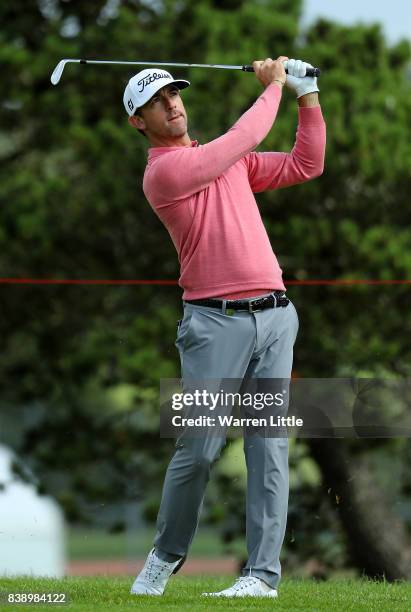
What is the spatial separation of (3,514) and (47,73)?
17.2 ft

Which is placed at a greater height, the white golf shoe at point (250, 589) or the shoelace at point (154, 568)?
the shoelace at point (154, 568)

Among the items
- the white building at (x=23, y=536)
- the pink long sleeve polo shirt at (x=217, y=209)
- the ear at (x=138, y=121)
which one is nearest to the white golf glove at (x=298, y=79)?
the pink long sleeve polo shirt at (x=217, y=209)

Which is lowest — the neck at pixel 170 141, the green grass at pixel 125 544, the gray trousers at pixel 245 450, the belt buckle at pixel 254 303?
the green grass at pixel 125 544

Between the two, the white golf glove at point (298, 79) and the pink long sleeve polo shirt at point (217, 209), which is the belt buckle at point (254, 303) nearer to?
the pink long sleeve polo shirt at point (217, 209)

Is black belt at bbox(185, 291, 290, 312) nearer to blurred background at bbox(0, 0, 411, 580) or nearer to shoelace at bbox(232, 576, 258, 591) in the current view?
shoelace at bbox(232, 576, 258, 591)

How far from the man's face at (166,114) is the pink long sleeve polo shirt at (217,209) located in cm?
7

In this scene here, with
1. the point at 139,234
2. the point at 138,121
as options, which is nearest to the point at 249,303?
the point at 138,121

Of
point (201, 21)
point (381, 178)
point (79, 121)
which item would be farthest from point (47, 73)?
point (381, 178)

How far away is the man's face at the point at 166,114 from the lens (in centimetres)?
377

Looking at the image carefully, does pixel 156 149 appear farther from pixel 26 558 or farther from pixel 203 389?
pixel 26 558

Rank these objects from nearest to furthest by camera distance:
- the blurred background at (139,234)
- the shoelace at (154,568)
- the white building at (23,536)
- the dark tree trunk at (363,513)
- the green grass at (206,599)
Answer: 1. the green grass at (206,599)
2. the shoelace at (154,568)
3. the white building at (23,536)
4. the dark tree trunk at (363,513)
5. the blurred background at (139,234)

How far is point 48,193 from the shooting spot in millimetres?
9656

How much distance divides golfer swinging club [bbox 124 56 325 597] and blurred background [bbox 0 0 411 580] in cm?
399

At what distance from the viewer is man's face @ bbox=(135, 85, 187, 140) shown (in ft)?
12.4
